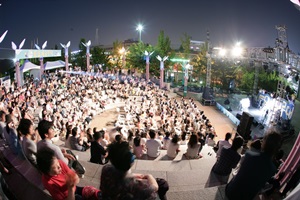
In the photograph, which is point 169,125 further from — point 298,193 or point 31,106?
point 298,193

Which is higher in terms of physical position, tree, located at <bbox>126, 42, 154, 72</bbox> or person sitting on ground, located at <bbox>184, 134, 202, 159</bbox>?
tree, located at <bbox>126, 42, 154, 72</bbox>

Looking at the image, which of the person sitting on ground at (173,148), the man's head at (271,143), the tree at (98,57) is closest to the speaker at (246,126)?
the person sitting on ground at (173,148)

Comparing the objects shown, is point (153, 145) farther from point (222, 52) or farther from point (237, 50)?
point (222, 52)

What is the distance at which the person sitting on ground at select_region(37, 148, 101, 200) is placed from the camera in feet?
8.11


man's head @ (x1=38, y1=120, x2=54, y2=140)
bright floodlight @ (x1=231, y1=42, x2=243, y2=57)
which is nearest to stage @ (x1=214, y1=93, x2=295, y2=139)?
bright floodlight @ (x1=231, y1=42, x2=243, y2=57)

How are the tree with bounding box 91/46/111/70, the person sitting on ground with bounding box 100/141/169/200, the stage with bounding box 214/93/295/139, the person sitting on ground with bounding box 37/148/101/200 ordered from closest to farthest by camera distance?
the person sitting on ground with bounding box 100/141/169/200 < the person sitting on ground with bounding box 37/148/101/200 < the stage with bounding box 214/93/295/139 < the tree with bounding box 91/46/111/70

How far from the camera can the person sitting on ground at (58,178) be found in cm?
247

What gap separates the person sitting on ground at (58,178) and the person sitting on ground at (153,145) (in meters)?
3.11

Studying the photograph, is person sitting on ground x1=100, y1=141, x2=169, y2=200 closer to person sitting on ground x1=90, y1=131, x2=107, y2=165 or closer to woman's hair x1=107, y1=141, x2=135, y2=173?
woman's hair x1=107, y1=141, x2=135, y2=173

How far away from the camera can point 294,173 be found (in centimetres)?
339

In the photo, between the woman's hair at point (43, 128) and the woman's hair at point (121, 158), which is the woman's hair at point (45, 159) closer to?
the woman's hair at point (121, 158)

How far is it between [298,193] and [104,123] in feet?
39.5

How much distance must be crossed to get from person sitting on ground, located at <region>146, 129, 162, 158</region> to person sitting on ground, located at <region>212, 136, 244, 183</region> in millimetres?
1812

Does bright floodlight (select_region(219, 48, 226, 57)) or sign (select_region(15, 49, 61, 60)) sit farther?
bright floodlight (select_region(219, 48, 226, 57))
